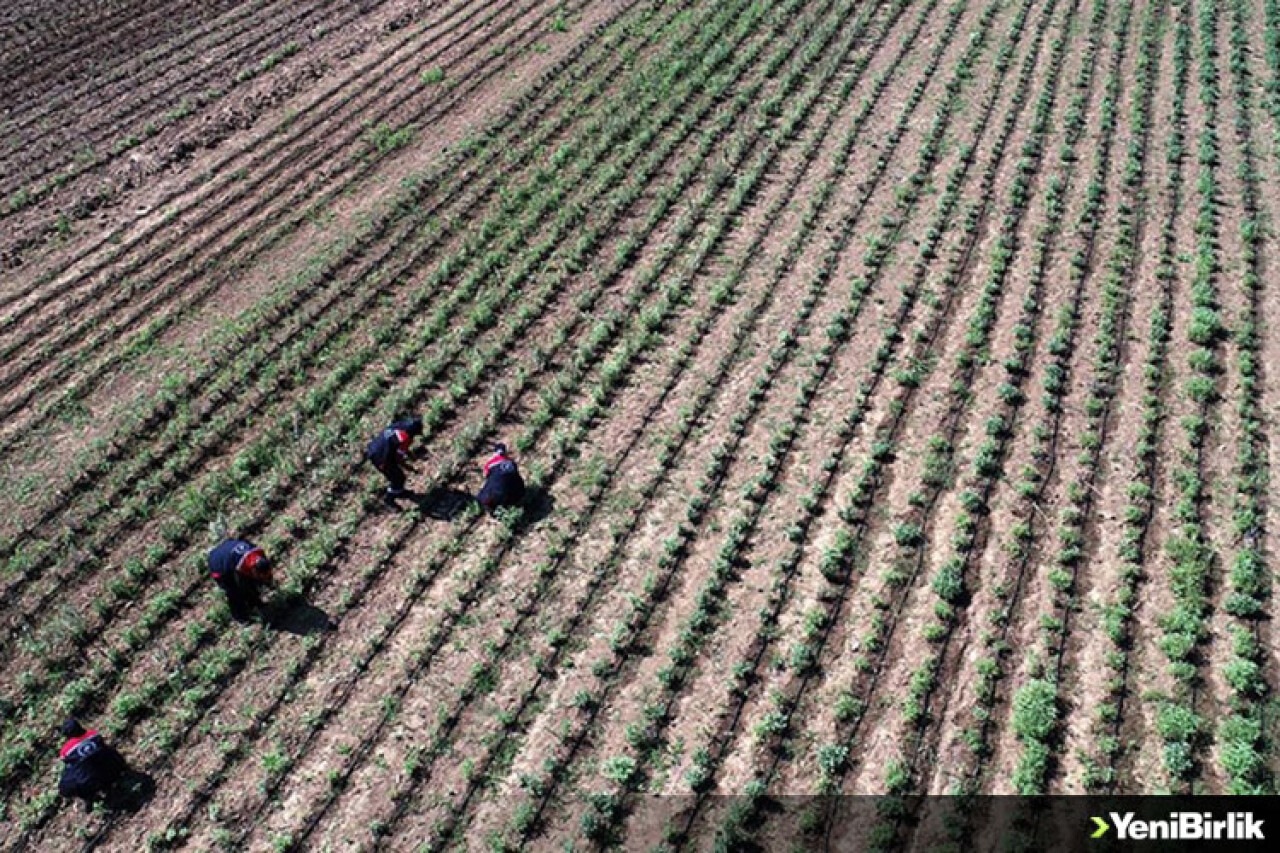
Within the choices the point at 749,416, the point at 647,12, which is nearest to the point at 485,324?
the point at 749,416

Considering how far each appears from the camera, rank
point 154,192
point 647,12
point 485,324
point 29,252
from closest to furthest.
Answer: point 485,324, point 29,252, point 154,192, point 647,12

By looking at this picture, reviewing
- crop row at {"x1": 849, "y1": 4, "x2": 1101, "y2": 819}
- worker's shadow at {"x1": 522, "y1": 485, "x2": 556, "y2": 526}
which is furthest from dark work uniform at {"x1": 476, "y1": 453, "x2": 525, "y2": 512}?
crop row at {"x1": 849, "y1": 4, "x2": 1101, "y2": 819}

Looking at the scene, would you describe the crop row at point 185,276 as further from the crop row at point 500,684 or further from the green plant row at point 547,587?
the crop row at point 500,684

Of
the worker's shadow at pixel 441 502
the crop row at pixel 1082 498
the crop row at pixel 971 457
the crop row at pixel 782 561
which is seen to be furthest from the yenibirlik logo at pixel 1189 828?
the worker's shadow at pixel 441 502

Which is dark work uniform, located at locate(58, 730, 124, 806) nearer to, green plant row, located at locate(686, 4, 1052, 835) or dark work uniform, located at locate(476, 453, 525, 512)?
dark work uniform, located at locate(476, 453, 525, 512)

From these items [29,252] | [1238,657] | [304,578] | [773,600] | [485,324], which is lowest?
[1238,657]

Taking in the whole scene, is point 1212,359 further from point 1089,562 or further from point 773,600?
point 773,600
